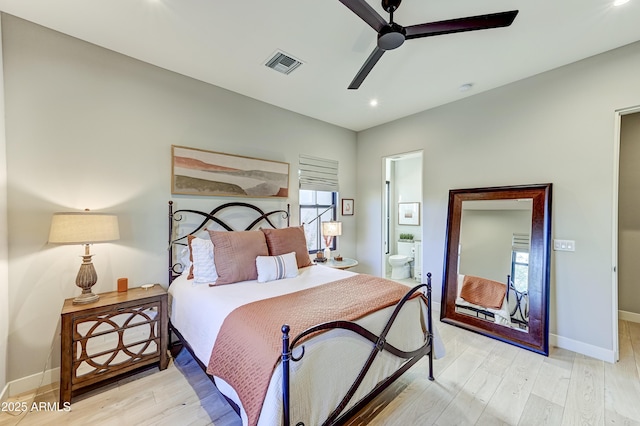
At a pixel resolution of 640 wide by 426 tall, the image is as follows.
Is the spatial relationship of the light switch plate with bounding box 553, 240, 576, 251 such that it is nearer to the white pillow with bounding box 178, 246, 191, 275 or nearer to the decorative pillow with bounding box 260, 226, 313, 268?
→ the decorative pillow with bounding box 260, 226, 313, 268

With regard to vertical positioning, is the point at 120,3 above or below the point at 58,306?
above

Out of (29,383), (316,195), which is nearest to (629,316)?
(316,195)

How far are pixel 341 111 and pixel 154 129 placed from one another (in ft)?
8.26

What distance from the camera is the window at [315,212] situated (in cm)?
426

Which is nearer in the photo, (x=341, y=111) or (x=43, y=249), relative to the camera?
(x=43, y=249)

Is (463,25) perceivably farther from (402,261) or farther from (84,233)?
(402,261)

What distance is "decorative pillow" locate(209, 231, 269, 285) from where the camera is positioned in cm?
248

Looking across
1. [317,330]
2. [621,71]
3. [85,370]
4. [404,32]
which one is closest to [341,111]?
[404,32]

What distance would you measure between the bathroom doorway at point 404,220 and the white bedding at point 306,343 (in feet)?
10.6

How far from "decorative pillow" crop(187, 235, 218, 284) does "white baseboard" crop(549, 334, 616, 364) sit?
12.1 feet

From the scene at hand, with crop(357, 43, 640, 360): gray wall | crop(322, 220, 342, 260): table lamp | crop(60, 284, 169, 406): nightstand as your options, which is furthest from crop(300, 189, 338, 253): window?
crop(60, 284, 169, 406): nightstand

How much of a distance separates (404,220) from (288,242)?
383 cm

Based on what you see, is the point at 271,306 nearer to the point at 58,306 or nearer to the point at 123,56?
the point at 58,306

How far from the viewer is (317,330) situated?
4.65 ft
